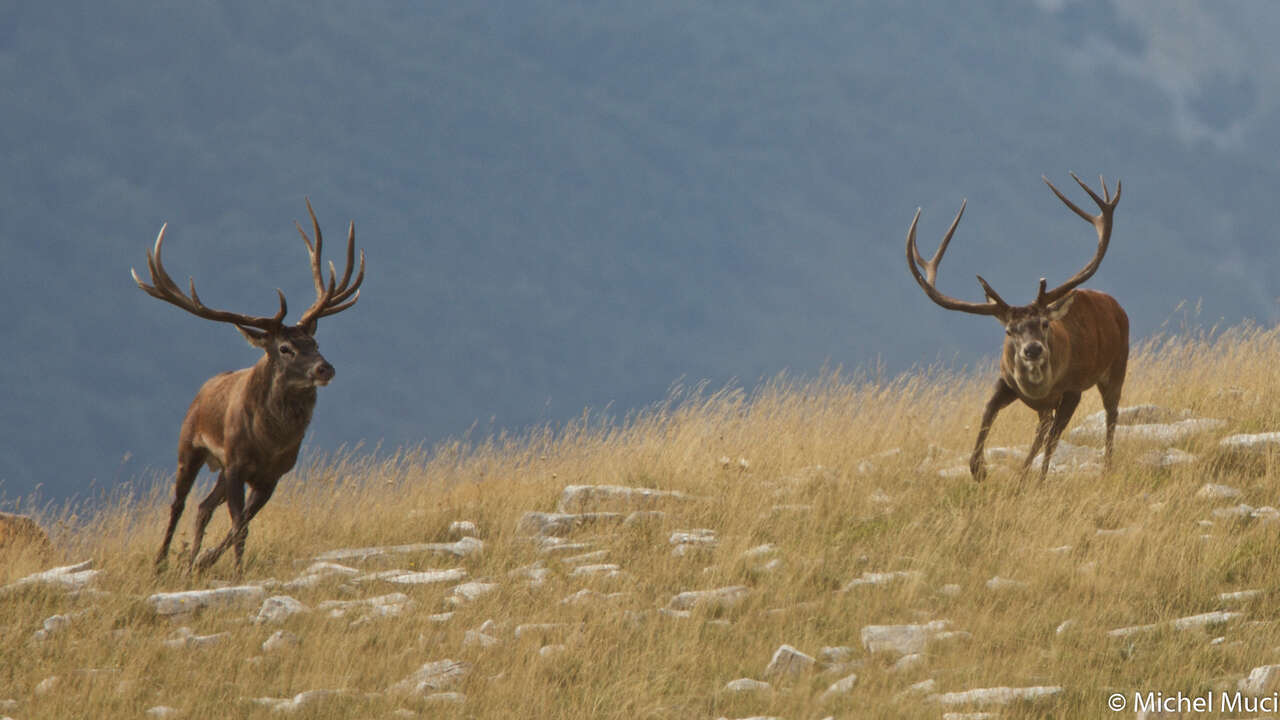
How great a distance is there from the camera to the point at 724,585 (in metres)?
8.45

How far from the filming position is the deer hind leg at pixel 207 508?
963 cm

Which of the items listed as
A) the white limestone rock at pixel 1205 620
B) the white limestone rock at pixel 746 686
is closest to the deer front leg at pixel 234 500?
the white limestone rock at pixel 746 686

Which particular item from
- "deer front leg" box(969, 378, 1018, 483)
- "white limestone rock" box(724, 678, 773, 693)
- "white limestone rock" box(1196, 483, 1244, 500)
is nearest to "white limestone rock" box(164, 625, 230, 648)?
"white limestone rock" box(724, 678, 773, 693)

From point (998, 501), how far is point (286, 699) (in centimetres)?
524

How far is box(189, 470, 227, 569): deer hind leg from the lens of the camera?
963 centimetres

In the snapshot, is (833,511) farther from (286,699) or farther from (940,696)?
(286,699)

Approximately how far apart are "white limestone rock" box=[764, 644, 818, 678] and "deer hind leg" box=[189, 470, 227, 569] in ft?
15.2

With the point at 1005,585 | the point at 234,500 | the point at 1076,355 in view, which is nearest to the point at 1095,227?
the point at 1076,355

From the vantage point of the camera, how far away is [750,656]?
7.23 meters

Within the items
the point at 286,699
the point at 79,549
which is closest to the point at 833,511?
the point at 286,699

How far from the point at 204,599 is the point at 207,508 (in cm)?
138

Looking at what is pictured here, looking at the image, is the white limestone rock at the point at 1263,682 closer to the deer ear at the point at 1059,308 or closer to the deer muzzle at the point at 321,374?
the deer ear at the point at 1059,308

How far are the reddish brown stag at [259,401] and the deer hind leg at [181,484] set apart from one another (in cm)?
10

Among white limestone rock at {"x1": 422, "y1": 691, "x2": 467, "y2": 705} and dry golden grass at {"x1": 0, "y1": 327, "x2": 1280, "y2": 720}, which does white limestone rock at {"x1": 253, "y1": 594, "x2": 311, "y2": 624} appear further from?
white limestone rock at {"x1": 422, "y1": 691, "x2": 467, "y2": 705}
